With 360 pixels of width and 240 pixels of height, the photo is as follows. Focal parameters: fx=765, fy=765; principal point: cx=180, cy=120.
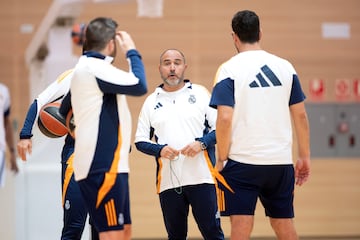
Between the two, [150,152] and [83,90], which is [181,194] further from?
[83,90]

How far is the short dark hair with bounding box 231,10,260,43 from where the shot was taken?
5.02m

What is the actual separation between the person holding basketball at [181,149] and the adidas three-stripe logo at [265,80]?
110 centimetres

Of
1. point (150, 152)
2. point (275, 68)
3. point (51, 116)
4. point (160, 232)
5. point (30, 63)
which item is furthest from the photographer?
point (160, 232)

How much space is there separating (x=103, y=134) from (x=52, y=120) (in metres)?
1.14

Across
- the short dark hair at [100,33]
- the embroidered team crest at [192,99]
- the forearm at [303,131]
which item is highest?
the short dark hair at [100,33]

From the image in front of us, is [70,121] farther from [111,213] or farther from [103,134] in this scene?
[111,213]

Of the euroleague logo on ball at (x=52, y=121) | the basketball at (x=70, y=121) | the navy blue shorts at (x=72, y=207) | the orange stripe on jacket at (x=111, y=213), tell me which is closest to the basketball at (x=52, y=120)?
the euroleague logo on ball at (x=52, y=121)

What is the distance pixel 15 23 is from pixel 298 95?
20.0 ft

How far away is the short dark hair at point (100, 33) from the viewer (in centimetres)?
469

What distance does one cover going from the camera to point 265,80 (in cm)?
496

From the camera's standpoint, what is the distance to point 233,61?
16.5ft

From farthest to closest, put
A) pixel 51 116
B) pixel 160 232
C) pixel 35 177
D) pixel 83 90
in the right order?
pixel 160 232 → pixel 35 177 → pixel 51 116 → pixel 83 90

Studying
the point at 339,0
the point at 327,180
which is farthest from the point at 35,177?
the point at 339,0

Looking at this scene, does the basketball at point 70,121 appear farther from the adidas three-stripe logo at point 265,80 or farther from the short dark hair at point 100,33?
the adidas three-stripe logo at point 265,80
